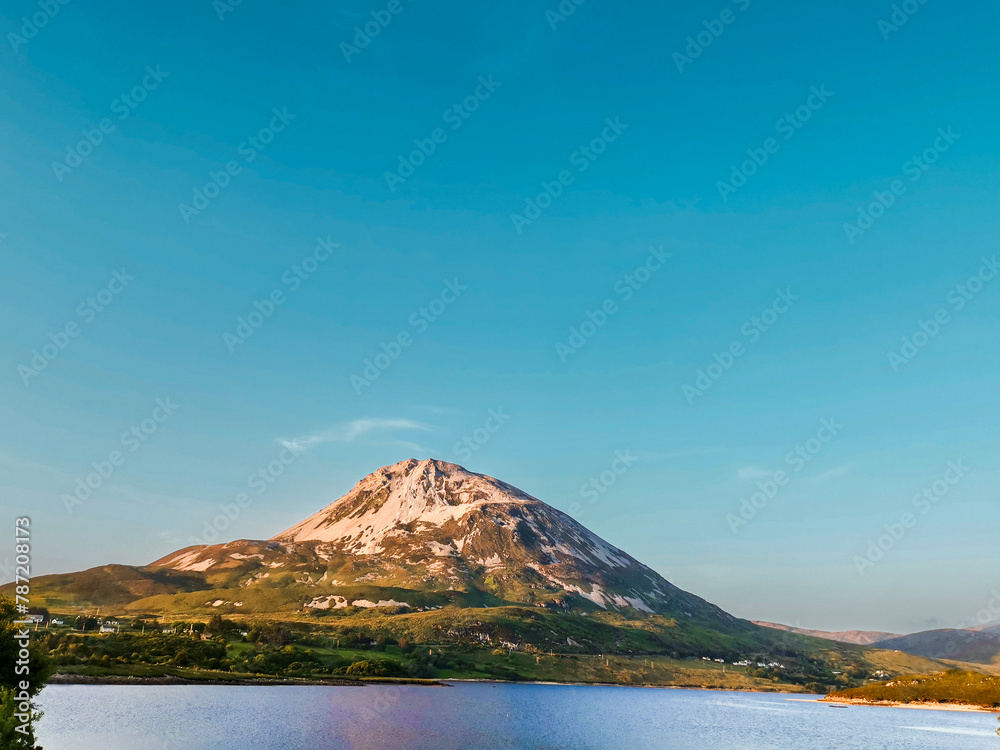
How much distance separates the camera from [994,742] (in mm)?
155375

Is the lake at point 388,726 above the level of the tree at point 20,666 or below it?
below

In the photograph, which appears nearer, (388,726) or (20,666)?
(20,666)

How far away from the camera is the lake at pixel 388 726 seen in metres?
96.0

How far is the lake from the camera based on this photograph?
315 feet

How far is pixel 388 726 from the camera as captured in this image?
12231 centimetres

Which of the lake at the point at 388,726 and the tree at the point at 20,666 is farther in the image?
the lake at the point at 388,726

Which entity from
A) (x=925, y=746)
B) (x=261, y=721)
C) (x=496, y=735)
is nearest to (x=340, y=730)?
(x=261, y=721)

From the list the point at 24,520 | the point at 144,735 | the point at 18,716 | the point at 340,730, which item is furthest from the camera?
the point at 340,730

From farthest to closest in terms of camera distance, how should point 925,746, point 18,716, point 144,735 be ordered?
1. point 925,746
2. point 144,735
3. point 18,716

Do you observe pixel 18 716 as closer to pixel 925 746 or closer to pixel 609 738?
pixel 609 738

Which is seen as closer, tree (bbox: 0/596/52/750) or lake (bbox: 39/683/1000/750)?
tree (bbox: 0/596/52/750)

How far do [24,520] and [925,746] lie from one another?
172068 millimetres

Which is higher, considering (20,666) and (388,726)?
(20,666)

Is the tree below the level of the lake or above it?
above
